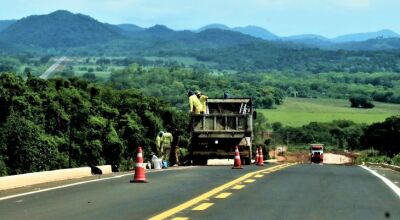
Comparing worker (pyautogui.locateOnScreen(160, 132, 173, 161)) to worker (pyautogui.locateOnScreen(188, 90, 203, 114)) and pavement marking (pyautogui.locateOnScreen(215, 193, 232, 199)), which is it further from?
pavement marking (pyautogui.locateOnScreen(215, 193, 232, 199))

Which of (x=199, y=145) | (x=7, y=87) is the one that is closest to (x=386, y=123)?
(x=7, y=87)

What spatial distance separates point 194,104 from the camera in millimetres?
35188

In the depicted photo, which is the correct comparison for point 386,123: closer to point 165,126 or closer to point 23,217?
point 165,126

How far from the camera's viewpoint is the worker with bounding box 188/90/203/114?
35000 millimetres

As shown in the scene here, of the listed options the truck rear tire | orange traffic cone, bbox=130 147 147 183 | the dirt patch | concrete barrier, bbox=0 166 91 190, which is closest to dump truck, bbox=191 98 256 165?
the truck rear tire

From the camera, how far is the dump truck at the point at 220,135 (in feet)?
115

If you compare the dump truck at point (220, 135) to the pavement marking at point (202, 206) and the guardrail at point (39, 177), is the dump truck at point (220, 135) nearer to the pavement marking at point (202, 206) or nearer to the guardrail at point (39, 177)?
the guardrail at point (39, 177)

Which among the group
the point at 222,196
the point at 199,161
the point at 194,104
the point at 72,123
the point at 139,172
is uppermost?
the point at 194,104

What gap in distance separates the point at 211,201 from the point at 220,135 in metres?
21.6

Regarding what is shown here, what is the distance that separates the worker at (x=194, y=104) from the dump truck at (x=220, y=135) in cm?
23

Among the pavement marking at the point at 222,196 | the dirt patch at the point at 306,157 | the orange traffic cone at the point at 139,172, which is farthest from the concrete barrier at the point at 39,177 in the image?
the dirt patch at the point at 306,157

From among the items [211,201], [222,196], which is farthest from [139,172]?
[211,201]

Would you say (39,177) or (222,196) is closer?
(222,196)

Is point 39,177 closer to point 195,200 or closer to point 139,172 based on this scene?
point 139,172
